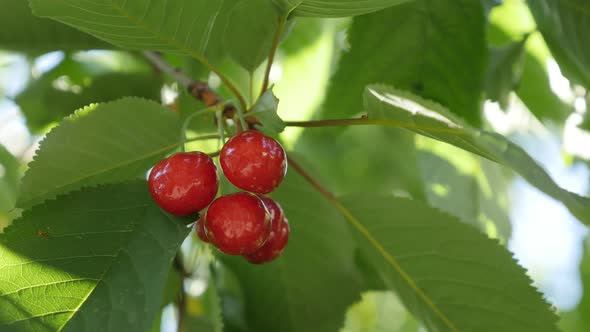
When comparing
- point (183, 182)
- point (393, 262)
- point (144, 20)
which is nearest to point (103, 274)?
point (183, 182)

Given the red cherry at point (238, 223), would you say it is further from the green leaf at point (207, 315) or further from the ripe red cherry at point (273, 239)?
the green leaf at point (207, 315)

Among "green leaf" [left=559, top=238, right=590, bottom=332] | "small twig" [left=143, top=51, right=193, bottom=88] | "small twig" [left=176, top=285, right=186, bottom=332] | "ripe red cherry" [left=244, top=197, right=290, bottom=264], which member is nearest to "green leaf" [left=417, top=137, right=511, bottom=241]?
"green leaf" [left=559, top=238, right=590, bottom=332]

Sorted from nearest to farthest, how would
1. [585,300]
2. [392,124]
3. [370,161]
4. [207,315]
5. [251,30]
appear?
[392,124] → [251,30] → [207,315] → [585,300] → [370,161]

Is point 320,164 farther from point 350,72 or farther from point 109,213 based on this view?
point 109,213

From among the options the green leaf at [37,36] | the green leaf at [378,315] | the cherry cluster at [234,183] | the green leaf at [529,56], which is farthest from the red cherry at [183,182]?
the green leaf at [378,315]

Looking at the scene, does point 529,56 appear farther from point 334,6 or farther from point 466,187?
point 334,6
